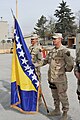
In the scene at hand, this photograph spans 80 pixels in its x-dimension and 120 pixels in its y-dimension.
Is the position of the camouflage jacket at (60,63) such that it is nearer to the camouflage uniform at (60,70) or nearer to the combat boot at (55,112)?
the camouflage uniform at (60,70)

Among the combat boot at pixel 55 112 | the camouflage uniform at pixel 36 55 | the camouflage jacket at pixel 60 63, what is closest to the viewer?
the camouflage jacket at pixel 60 63

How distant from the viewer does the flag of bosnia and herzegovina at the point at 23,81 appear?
6621 millimetres

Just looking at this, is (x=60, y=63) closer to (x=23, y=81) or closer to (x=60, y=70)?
(x=60, y=70)

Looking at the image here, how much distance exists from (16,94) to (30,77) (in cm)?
50

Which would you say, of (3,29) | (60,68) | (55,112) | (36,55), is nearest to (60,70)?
(60,68)

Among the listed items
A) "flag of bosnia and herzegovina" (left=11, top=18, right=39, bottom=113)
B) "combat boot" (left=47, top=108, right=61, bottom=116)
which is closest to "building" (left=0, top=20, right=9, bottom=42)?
"flag of bosnia and herzegovina" (left=11, top=18, right=39, bottom=113)

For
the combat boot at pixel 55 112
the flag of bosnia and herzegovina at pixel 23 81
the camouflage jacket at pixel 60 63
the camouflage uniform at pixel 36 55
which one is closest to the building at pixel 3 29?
the camouflage uniform at pixel 36 55

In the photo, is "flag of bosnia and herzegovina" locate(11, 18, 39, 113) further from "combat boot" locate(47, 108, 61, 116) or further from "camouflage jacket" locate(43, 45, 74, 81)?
"camouflage jacket" locate(43, 45, 74, 81)

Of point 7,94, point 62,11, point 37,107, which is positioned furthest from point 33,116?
point 62,11

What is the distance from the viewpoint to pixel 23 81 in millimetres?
6676

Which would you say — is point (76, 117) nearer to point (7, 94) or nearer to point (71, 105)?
point (71, 105)

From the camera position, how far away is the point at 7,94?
8844 millimetres

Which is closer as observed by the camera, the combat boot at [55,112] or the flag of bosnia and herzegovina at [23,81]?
the combat boot at [55,112]

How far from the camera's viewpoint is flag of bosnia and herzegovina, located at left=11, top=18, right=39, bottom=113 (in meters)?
6.62
